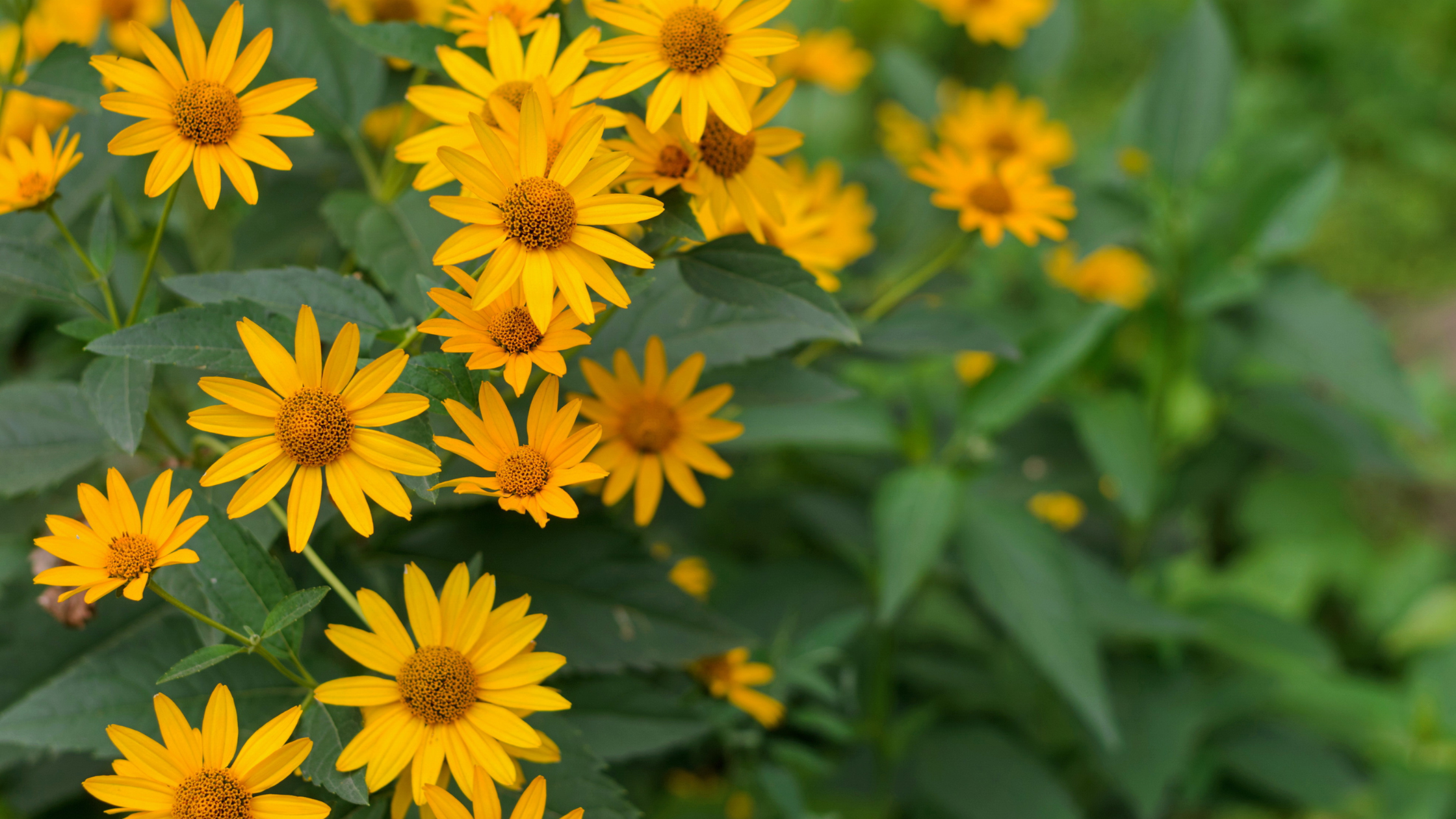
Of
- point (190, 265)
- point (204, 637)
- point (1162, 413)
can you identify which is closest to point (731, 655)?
point (204, 637)

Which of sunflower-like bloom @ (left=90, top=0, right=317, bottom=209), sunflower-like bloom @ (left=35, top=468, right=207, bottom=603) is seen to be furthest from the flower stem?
sunflower-like bloom @ (left=35, top=468, right=207, bottom=603)

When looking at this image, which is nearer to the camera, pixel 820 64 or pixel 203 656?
pixel 203 656

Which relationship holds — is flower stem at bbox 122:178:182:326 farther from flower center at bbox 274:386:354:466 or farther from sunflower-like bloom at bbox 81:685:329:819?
sunflower-like bloom at bbox 81:685:329:819

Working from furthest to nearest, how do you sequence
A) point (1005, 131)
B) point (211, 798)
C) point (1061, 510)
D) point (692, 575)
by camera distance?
point (1061, 510), point (1005, 131), point (692, 575), point (211, 798)

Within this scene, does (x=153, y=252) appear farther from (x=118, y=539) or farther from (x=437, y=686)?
(x=437, y=686)

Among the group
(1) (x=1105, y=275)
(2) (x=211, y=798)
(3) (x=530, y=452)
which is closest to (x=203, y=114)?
(3) (x=530, y=452)

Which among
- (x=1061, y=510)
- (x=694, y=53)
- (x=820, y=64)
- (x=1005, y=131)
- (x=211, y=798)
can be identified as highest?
(x=820, y=64)

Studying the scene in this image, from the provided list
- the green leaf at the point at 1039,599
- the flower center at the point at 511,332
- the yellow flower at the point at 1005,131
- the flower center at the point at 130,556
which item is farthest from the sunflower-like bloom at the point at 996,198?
the flower center at the point at 130,556
